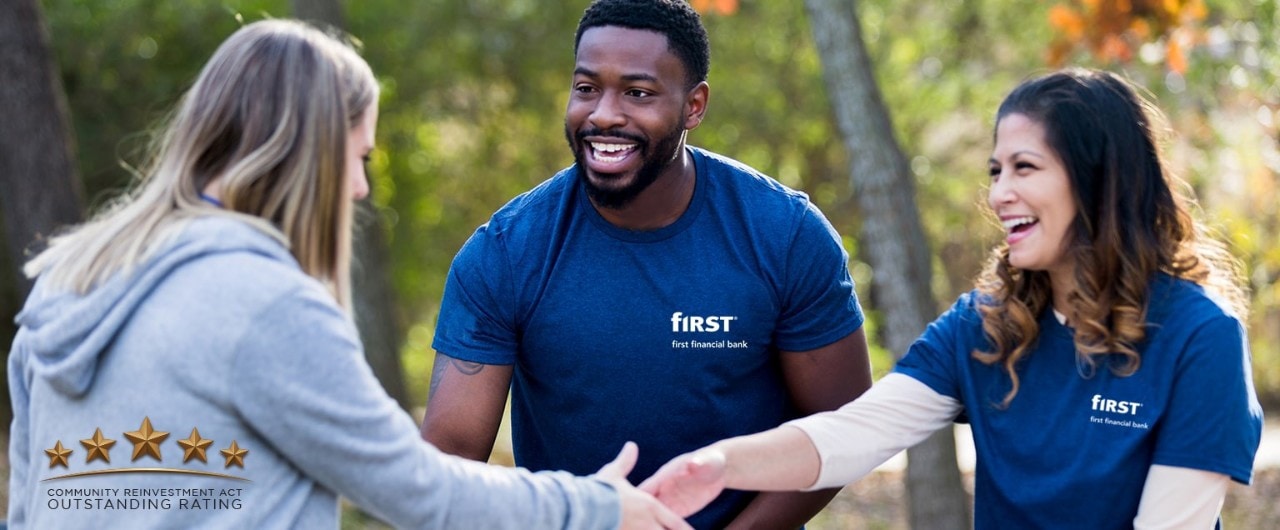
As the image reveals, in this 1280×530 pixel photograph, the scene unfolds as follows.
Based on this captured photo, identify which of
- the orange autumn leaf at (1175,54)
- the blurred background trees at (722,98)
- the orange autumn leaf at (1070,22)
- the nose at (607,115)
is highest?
the orange autumn leaf at (1070,22)

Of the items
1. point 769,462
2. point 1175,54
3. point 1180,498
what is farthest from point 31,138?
point 1175,54

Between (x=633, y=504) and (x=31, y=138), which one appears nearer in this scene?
(x=633, y=504)

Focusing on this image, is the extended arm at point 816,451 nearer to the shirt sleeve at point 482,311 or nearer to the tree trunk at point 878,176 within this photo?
the shirt sleeve at point 482,311

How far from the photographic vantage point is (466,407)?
3.64m

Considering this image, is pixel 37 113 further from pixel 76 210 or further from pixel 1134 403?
pixel 1134 403

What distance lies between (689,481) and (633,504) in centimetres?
36

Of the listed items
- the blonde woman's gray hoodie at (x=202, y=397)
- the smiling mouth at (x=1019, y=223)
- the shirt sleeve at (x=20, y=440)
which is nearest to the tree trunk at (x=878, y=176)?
the smiling mouth at (x=1019, y=223)

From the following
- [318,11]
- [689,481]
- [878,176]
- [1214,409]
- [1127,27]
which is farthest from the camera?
[318,11]

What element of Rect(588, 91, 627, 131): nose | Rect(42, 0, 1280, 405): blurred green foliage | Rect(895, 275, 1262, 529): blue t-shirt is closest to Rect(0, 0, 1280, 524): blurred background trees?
Rect(42, 0, 1280, 405): blurred green foliage

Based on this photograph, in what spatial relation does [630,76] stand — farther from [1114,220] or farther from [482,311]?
[1114,220]

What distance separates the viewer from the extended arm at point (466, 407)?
143 inches

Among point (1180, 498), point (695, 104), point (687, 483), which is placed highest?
point (695, 104)

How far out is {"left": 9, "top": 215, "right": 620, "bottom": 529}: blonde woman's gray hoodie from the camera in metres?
2.42

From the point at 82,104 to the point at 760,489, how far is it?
11.0m
